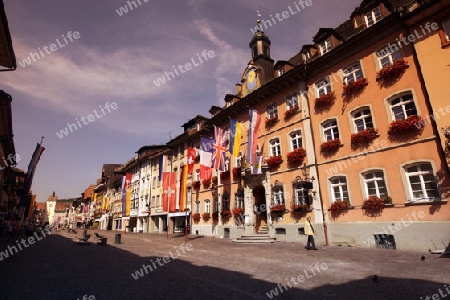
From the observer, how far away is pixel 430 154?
12289 mm

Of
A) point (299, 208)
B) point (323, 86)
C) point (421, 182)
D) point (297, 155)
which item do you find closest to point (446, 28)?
point (323, 86)

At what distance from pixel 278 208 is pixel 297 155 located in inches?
157

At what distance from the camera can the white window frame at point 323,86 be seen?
696 inches

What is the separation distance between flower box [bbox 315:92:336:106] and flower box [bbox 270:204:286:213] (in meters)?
7.47

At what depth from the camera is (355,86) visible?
15.5 m

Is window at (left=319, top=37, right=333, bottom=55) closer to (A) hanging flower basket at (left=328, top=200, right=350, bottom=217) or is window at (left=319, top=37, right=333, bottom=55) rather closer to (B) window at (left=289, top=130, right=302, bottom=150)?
(B) window at (left=289, top=130, right=302, bottom=150)

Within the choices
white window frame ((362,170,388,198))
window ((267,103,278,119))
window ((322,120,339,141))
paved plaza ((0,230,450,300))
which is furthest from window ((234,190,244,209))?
paved plaza ((0,230,450,300))

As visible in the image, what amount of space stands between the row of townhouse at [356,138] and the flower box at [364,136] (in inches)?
2.3

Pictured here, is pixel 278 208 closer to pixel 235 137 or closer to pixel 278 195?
pixel 278 195

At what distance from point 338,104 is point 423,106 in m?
4.59

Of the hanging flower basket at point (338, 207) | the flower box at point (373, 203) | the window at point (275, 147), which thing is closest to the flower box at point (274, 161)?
the window at point (275, 147)

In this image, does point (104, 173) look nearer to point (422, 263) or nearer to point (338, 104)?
point (338, 104)

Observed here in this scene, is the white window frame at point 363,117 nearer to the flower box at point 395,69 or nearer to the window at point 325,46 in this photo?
the flower box at point 395,69

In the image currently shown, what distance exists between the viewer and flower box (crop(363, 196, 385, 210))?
44.3 ft
